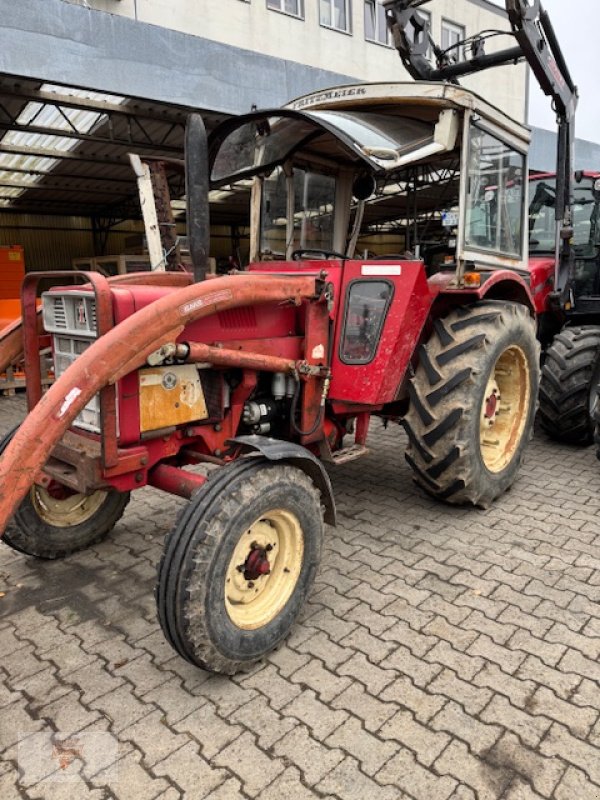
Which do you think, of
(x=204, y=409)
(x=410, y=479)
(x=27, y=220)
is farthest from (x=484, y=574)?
(x=27, y=220)

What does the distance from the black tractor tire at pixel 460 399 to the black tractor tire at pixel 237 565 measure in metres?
1.15

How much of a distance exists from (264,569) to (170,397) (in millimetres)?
907

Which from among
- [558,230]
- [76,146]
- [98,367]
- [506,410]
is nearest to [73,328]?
[98,367]

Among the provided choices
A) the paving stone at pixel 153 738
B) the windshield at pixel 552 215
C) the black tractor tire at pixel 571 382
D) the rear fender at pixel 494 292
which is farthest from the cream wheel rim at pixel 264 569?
the windshield at pixel 552 215

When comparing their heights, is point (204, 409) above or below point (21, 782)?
above

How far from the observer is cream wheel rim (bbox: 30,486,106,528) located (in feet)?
10.6

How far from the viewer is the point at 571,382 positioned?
4980 mm

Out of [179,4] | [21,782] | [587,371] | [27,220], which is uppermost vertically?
[179,4]

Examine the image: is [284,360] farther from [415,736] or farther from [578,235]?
[578,235]

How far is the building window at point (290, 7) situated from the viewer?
16.5 meters

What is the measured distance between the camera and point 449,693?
7.73ft

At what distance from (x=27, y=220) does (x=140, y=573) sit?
1639 centimetres

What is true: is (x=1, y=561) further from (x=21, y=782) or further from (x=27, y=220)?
(x=27, y=220)

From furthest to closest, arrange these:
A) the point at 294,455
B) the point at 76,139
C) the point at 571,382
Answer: the point at 76,139 < the point at 571,382 < the point at 294,455
